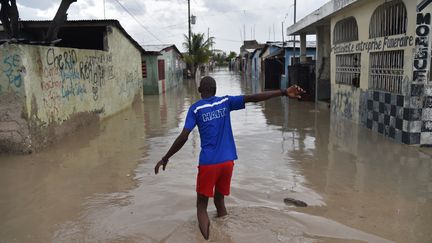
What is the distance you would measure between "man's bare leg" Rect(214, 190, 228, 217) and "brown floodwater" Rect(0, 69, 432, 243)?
12 centimetres

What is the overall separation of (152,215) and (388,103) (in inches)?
238

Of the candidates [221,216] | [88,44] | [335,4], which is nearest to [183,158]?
[221,216]

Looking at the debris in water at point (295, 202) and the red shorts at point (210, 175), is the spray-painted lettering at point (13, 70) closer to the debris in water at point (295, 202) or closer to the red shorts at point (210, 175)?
the red shorts at point (210, 175)

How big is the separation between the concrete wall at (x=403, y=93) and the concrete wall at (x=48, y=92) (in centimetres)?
721

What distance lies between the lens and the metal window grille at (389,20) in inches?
324

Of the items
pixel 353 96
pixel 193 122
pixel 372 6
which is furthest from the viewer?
pixel 353 96

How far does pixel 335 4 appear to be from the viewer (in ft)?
36.5

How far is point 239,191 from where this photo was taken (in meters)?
5.38

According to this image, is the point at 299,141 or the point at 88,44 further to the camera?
the point at 88,44

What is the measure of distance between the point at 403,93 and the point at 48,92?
7302 millimetres

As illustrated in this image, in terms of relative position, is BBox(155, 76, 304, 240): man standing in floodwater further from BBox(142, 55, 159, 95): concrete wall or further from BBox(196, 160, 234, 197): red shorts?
BBox(142, 55, 159, 95): concrete wall

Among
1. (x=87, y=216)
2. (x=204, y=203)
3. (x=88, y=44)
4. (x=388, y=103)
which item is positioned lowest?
(x=87, y=216)

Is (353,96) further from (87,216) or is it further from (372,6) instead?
(87,216)

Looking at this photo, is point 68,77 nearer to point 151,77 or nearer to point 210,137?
point 210,137
